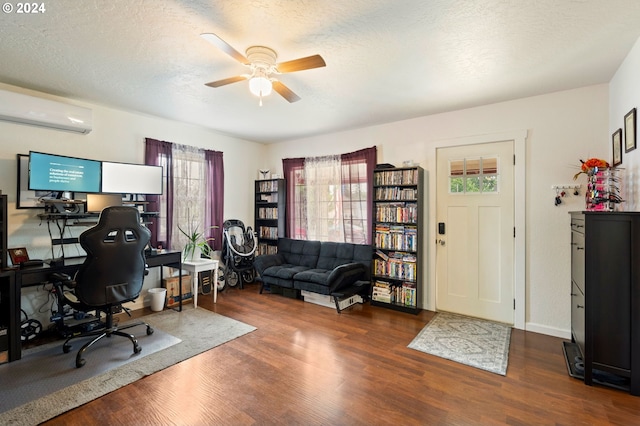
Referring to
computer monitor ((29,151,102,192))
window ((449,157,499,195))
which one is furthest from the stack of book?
computer monitor ((29,151,102,192))

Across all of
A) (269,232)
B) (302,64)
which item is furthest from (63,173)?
(269,232)

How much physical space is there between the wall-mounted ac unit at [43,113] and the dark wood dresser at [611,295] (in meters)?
4.86

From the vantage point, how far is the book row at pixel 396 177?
12.6ft

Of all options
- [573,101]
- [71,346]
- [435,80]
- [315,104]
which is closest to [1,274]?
[71,346]

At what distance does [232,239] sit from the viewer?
194 inches

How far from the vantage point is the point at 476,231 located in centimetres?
361

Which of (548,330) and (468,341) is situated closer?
(468,341)

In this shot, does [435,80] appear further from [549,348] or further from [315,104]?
[549,348]

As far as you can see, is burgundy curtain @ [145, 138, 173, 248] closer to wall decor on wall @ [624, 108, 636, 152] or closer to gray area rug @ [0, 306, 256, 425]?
gray area rug @ [0, 306, 256, 425]

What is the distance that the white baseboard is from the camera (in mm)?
3057

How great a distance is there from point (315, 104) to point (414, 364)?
2893 mm

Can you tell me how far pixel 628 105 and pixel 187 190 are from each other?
4.99 m

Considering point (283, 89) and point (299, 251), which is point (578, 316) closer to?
point (283, 89)

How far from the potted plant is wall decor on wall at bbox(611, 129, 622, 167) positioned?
4.70m
